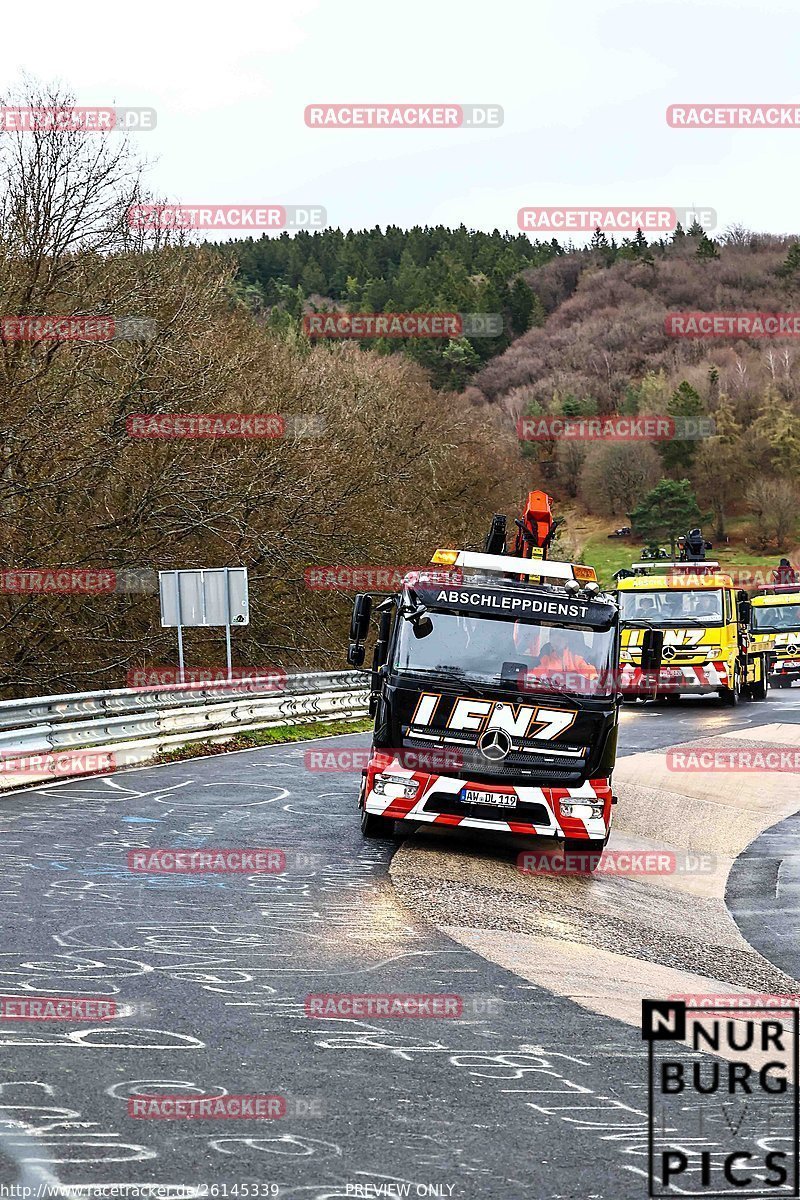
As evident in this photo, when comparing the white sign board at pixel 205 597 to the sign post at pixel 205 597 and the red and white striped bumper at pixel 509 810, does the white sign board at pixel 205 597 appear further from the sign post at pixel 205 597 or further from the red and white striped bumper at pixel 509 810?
the red and white striped bumper at pixel 509 810

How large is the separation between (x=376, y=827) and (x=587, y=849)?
202cm

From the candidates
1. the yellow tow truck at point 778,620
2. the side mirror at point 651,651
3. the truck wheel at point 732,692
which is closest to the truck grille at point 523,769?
the side mirror at point 651,651

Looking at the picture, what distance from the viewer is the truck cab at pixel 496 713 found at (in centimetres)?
1365

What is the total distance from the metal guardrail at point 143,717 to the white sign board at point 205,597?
3.97 ft

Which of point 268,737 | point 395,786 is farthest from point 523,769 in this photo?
point 268,737

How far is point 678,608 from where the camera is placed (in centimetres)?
3403

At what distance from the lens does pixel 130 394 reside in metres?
31.0

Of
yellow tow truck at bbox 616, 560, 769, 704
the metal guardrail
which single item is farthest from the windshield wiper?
yellow tow truck at bbox 616, 560, 769, 704

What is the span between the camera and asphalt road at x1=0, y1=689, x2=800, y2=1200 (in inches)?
216

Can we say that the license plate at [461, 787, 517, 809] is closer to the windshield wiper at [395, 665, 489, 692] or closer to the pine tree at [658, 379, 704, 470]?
the windshield wiper at [395, 665, 489, 692]

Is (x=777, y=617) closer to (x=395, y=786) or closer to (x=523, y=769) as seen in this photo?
(x=523, y=769)

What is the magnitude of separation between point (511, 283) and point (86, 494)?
434ft

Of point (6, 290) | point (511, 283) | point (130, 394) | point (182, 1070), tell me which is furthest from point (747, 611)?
point (511, 283)

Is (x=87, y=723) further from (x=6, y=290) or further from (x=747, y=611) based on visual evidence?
(x=747, y=611)
